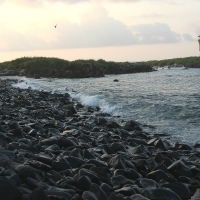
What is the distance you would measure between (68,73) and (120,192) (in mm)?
51600

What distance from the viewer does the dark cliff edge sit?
5534 centimetres

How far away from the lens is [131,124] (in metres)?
11.3

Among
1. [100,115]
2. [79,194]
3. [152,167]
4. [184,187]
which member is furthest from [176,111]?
[79,194]

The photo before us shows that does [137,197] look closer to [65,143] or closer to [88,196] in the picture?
[88,196]

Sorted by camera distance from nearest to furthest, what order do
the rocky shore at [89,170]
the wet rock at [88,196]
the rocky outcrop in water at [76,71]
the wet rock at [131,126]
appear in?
the wet rock at [88,196] → the rocky shore at [89,170] → the wet rock at [131,126] → the rocky outcrop in water at [76,71]

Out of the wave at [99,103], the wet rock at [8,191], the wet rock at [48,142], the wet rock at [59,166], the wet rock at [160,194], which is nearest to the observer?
the wet rock at [8,191]

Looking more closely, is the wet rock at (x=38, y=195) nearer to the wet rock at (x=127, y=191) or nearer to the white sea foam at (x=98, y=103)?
the wet rock at (x=127, y=191)

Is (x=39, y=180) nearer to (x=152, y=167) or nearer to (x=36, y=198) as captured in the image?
(x=36, y=198)

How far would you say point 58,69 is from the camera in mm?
60156

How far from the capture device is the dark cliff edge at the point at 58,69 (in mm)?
55344

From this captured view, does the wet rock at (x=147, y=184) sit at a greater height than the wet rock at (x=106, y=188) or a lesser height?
lesser

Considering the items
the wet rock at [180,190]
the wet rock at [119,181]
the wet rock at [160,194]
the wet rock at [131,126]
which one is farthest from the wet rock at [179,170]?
the wet rock at [131,126]

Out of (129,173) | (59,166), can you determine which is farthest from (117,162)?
(59,166)

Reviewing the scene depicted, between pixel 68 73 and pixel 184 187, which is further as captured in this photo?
pixel 68 73
